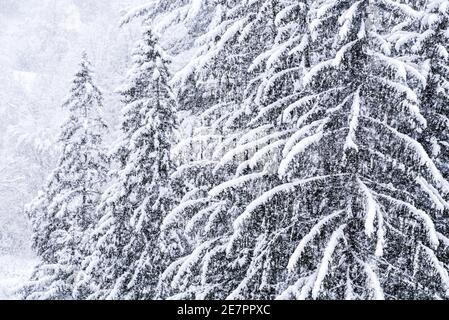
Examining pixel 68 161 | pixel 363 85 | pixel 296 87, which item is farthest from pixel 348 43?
pixel 68 161

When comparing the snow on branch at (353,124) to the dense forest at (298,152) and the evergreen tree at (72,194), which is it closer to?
the dense forest at (298,152)

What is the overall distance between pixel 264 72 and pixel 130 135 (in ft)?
20.7

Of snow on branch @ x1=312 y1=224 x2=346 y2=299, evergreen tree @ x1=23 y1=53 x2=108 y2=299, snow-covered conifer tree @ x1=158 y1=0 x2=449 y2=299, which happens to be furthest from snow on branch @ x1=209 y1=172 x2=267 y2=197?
evergreen tree @ x1=23 y1=53 x2=108 y2=299

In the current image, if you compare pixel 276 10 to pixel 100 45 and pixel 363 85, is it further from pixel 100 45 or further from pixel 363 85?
pixel 100 45

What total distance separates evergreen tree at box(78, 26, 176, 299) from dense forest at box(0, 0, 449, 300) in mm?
55

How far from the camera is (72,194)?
1806 centimetres

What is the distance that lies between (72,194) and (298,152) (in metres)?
12.7

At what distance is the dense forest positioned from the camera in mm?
8062

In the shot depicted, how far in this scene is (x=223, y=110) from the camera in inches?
456

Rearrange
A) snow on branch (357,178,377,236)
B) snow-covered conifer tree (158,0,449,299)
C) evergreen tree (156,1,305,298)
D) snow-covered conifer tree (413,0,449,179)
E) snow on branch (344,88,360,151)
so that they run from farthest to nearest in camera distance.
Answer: evergreen tree (156,1,305,298) < snow-covered conifer tree (413,0,449,179) < snow-covered conifer tree (158,0,449,299) < snow on branch (344,88,360,151) < snow on branch (357,178,377,236)

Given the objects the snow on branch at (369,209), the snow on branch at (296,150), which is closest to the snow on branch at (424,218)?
the snow on branch at (369,209)

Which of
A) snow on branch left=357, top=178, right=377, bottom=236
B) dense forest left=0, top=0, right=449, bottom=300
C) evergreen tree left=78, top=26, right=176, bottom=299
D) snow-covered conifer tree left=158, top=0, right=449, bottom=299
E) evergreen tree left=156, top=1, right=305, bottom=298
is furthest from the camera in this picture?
evergreen tree left=78, top=26, right=176, bottom=299

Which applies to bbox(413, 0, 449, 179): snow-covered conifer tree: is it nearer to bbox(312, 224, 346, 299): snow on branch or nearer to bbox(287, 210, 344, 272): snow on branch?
bbox(287, 210, 344, 272): snow on branch

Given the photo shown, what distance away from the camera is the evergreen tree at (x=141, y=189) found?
14.1 m
